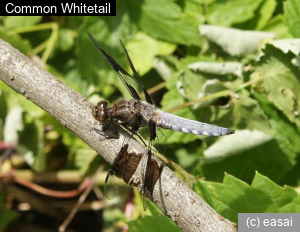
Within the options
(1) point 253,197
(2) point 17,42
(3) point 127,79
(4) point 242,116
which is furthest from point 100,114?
(2) point 17,42

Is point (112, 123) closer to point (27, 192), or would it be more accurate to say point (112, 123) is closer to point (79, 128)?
point (79, 128)

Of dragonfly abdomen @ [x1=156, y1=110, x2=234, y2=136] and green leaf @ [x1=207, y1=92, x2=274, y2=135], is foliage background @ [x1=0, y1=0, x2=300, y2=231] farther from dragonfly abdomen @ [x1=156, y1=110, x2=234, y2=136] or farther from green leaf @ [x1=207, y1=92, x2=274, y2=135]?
dragonfly abdomen @ [x1=156, y1=110, x2=234, y2=136]

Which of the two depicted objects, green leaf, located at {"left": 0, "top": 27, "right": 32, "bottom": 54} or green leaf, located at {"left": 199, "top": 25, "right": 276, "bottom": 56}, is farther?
green leaf, located at {"left": 0, "top": 27, "right": 32, "bottom": 54}

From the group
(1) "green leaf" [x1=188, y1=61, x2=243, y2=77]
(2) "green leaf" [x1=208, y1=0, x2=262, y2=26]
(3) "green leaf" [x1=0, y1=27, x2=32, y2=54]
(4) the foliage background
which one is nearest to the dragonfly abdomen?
(4) the foliage background

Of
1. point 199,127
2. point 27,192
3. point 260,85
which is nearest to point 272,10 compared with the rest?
point 260,85

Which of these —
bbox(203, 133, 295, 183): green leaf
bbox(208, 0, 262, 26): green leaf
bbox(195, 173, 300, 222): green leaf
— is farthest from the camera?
bbox(208, 0, 262, 26): green leaf

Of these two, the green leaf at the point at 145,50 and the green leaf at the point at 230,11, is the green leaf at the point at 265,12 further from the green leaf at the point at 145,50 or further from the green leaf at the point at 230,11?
the green leaf at the point at 145,50

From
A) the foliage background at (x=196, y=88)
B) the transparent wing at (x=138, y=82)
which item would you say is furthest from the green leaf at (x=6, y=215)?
the transparent wing at (x=138, y=82)
